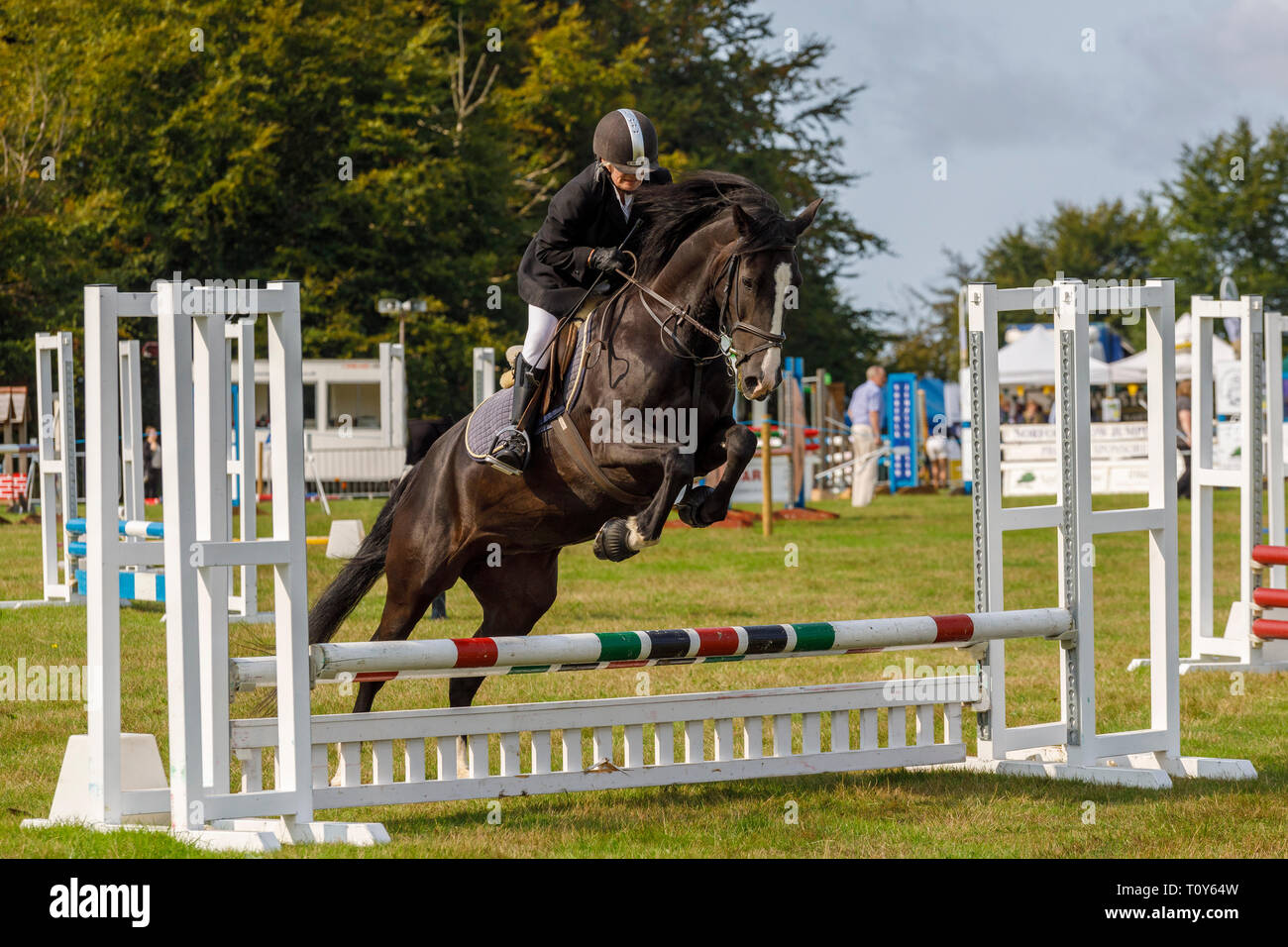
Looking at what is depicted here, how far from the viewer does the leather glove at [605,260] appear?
5.62m

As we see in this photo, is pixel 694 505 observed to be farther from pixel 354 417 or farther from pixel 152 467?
pixel 354 417

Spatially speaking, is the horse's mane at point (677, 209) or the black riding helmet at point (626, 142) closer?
the black riding helmet at point (626, 142)

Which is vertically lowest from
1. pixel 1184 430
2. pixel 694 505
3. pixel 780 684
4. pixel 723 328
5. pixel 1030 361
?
pixel 780 684

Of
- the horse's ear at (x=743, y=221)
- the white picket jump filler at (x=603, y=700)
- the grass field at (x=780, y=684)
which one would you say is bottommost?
the grass field at (x=780, y=684)

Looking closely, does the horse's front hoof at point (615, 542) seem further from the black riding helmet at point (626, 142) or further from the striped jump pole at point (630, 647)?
the black riding helmet at point (626, 142)

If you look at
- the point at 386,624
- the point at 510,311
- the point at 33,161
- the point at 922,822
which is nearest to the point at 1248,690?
the point at 922,822

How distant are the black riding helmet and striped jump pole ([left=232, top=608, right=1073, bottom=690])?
1695 millimetres

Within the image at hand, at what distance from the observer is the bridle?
5.11 m

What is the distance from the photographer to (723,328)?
5336 millimetres

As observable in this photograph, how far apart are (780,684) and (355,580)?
2431mm

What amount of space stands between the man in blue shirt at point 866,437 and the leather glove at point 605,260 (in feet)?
53.3

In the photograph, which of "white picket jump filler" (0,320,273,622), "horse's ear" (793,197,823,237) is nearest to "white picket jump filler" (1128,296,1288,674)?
"horse's ear" (793,197,823,237)

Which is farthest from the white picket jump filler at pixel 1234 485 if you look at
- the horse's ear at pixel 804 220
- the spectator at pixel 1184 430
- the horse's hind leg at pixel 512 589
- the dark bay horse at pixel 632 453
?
the spectator at pixel 1184 430

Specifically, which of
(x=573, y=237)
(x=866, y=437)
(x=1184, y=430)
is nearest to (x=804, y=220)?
(x=573, y=237)
